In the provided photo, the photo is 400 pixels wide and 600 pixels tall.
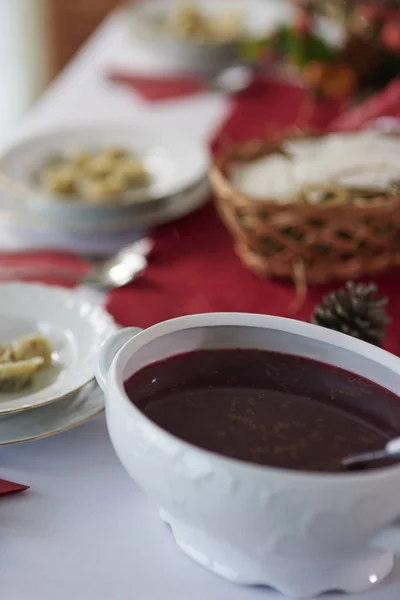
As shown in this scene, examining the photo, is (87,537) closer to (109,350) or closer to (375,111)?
(109,350)

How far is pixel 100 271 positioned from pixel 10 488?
0.37 m

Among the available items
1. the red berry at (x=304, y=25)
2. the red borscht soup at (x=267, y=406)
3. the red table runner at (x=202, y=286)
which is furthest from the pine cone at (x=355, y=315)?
the red berry at (x=304, y=25)

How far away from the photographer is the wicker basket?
849 mm

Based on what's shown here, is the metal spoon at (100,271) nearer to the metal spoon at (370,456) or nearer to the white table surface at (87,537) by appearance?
the white table surface at (87,537)

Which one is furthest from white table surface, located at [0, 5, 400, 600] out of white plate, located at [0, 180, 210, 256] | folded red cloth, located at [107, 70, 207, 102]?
folded red cloth, located at [107, 70, 207, 102]

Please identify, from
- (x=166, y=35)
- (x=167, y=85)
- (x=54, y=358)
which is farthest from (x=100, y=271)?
(x=166, y=35)

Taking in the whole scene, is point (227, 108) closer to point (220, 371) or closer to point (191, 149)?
point (191, 149)

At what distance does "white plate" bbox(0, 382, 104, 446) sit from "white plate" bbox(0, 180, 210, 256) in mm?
350

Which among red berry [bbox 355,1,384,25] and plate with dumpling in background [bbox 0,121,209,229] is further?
red berry [bbox 355,1,384,25]

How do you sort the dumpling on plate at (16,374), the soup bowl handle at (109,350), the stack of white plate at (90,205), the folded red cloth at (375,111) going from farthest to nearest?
the folded red cloth at (375,111) < the stack of white plate at (90,205) < the dumpling on plate at (16,374) < the soup bowl handle at (109,350)

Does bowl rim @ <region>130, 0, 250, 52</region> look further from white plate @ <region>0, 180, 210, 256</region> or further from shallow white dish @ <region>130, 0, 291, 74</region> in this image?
white plate @ <region>0, 180, 210, 256</region>

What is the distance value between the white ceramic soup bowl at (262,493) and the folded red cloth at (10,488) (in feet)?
0.36

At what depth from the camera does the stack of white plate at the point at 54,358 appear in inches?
24.8

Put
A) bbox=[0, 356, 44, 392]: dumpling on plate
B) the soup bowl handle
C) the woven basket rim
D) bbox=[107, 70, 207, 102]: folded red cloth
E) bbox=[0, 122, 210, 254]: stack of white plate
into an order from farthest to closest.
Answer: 1. bbox=[107, 70, 207, 102]: folded red cloth
2. bbox=[0, 122, 210, 254]: stack of white plate
3. the woven basket rim
4. bbox=[0, 356, 44, 392]: dumpling on plate
5. the soup bowl handle
